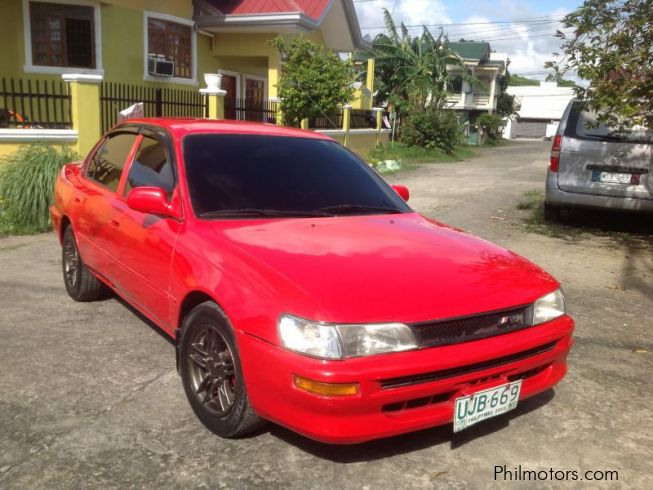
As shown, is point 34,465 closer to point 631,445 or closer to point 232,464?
point 232,464

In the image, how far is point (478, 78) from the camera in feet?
154

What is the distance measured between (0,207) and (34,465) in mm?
6540

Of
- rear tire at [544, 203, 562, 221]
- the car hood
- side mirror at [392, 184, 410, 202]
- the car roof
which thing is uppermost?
the car roof

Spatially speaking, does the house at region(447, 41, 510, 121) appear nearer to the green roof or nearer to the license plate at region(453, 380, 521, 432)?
the green roof

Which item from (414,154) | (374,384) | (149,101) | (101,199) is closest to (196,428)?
(374,384)

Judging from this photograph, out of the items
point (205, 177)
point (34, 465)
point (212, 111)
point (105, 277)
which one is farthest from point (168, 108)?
point (34, 465)

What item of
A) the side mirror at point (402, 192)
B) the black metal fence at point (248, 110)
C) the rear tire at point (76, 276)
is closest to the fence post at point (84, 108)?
the black metal fence at point (248, 110)

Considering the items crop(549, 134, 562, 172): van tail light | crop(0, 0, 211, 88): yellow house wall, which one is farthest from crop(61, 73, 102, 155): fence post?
crop(549, 134, 562, 172): van tail light

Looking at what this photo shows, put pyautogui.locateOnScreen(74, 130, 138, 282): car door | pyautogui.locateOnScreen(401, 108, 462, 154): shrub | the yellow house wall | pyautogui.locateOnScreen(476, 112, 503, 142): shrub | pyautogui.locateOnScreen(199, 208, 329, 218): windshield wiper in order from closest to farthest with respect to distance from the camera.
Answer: pyautogui.locateOnScreen(199, 208, 329, 218): windshield wiper, pyautogui.locateOnScreen(74, 130, 138, 282): car door, the yellow house wall, pyautogui.locateOnScreen(401, 108, 462, 154): shrub, pyautogui.locateOnScreen(476, 112, 503, 142): shrub

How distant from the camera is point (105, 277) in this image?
4.43 m

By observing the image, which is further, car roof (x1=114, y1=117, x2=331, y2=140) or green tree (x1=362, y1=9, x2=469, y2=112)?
green tree (x1=362, y1=9, x2=469, y2=112)

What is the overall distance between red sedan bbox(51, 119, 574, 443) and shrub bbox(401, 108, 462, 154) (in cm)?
2242

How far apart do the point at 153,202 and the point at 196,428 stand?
1.29 m

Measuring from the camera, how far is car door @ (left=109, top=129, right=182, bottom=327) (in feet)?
11.4
